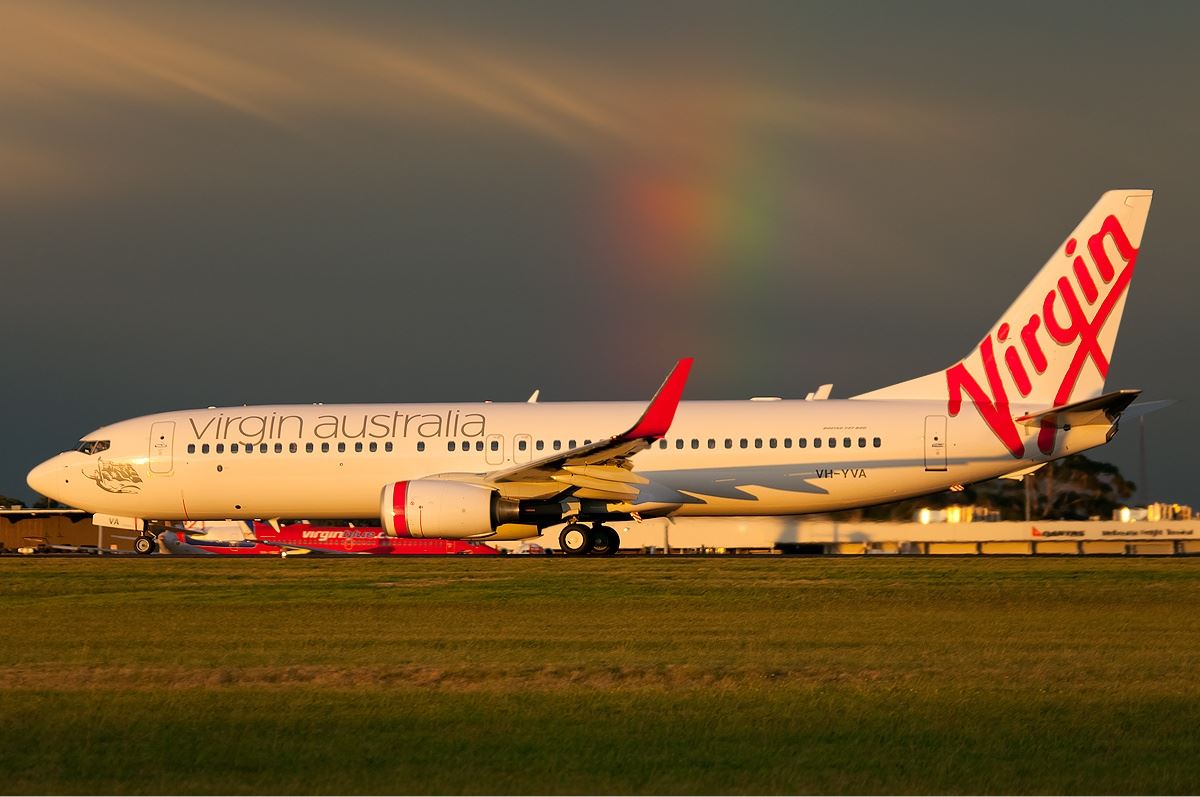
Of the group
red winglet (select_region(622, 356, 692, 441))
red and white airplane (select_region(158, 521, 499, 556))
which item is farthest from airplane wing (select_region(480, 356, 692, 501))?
red and white airplane (select_region(158, 521, 499, 556))

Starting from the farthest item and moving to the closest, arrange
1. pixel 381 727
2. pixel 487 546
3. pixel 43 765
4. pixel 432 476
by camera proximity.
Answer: pixel 487 546
pixel 432 476
pixel 381 727
pixel 43 765

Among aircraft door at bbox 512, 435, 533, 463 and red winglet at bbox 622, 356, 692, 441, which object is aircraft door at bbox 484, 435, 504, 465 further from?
red winglet at bbox 622, 356, 692, 441

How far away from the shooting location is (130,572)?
82.8 feet

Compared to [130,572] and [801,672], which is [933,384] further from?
[801,672]

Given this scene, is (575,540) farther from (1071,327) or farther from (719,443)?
(1071,327)

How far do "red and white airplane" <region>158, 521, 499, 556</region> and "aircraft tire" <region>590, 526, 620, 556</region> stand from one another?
12.0 m

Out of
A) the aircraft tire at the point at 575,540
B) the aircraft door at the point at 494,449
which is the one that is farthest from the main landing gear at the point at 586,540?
the aircraft door at the point at 494,449

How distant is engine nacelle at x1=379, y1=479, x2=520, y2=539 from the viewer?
2756 centimetres

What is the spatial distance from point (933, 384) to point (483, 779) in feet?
75.8

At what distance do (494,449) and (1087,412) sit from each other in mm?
11562

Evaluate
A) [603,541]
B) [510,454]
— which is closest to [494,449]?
[510,454]

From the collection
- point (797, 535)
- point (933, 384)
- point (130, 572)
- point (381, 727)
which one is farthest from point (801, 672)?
point (797, 535)

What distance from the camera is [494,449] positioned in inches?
1208

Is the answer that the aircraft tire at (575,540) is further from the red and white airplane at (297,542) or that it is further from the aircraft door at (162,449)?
the red and white airplane at (297,542)
